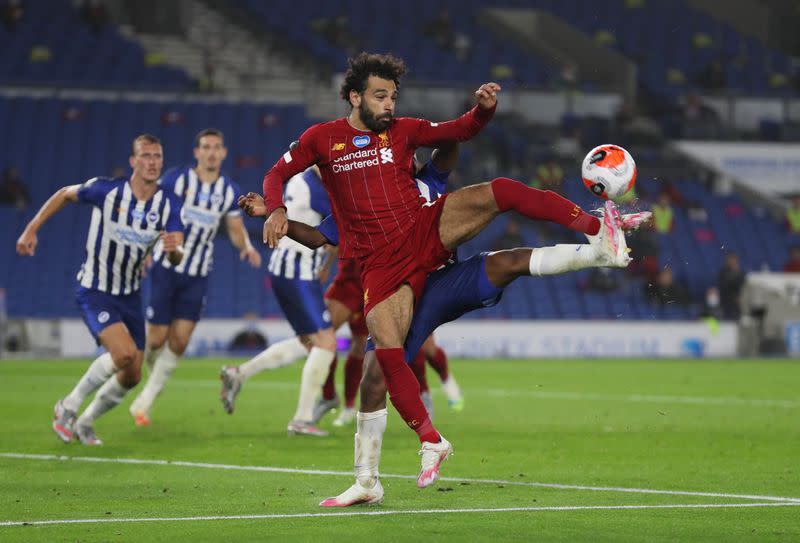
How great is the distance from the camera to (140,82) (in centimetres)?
3200

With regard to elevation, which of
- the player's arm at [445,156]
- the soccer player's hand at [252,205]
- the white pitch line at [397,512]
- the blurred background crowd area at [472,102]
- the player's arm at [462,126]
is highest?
the blurred background crowd area at [472,102]

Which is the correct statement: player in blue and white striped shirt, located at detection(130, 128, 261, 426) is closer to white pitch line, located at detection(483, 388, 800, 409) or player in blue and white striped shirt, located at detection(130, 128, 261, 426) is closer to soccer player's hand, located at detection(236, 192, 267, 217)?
white pitch line, located at detection(483, 388, 800, 409)

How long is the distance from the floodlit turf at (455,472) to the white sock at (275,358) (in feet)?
1.87

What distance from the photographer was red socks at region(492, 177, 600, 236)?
285 inches

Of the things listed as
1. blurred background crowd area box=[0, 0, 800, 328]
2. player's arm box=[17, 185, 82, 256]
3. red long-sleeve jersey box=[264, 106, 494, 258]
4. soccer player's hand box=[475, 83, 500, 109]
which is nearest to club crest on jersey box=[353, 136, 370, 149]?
red long-sleeve jersey box=[264, 106, 494, 258]

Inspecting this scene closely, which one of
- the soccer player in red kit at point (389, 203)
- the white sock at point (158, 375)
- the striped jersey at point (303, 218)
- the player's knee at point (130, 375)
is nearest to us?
the soccer player in red kit at point (389, 203)

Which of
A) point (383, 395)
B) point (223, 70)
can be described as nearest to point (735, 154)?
point (223, 70)

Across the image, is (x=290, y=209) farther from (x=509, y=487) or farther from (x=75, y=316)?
(x=75, y=316)

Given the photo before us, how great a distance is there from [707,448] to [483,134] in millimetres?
22383

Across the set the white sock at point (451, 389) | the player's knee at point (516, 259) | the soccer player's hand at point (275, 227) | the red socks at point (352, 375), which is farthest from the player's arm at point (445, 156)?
the white sock at point (451, 389)

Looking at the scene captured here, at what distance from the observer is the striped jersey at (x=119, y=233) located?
11.5 metres

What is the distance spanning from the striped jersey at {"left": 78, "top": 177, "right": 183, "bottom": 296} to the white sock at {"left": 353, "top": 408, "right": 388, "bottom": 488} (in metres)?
4.34

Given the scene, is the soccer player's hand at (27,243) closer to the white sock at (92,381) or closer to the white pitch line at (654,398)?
the white sock at (92,381)

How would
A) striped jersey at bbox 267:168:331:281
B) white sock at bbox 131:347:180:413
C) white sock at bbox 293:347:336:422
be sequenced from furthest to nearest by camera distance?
white sock at bbox 131:347:180:413 → striped jersey at bbox 267:168:331:281 → white sock at bbox 293:347:336:422
